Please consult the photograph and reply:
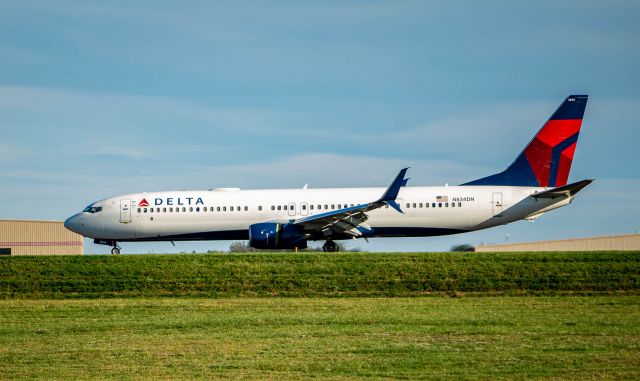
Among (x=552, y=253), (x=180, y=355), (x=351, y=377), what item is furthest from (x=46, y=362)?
(x=552, y=253)

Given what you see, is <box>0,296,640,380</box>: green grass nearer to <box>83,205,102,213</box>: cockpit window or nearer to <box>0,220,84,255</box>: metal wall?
<box>83,205,102,213</box>: cockpit window

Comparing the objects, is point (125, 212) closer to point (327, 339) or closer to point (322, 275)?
point (322, 275)

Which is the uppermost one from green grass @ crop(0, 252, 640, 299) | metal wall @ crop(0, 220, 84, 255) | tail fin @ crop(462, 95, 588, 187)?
tail fin @ crop(462, 95, 588, 187)

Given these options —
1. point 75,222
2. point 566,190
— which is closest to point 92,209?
point 75,222

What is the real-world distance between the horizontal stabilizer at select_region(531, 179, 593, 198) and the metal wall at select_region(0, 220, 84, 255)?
97.2ft

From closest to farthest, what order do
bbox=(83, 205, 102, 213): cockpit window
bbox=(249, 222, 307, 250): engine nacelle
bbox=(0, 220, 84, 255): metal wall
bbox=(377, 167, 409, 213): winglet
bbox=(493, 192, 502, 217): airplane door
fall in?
1. bbox=(377, 167, 409, 213): winglet
2. bbox=(249, 222, 307, 250): engine nacelle
3. bbox=(493, 192, 502, 217): airplane door
4. bbox=(83, 205, 102, 213): cockpit window
5. bbox=(0, 220, 84, 255): metal wall

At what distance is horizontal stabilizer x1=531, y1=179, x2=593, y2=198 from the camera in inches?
1358

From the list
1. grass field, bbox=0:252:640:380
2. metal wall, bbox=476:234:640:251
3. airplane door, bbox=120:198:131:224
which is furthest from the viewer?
metal wall, bbox=476:234:640:251

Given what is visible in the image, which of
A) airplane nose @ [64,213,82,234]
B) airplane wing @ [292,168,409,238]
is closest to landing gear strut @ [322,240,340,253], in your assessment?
airplane wing @ [292,168,409,238]

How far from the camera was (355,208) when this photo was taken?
3500 cm

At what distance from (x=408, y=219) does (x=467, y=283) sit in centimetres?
1022

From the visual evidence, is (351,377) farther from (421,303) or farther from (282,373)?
(421,303)

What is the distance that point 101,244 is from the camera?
40531 millimetres

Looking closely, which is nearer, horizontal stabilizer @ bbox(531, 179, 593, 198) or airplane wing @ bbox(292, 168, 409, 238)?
airplane wing @ bbox(292, 168, 409, 238)
